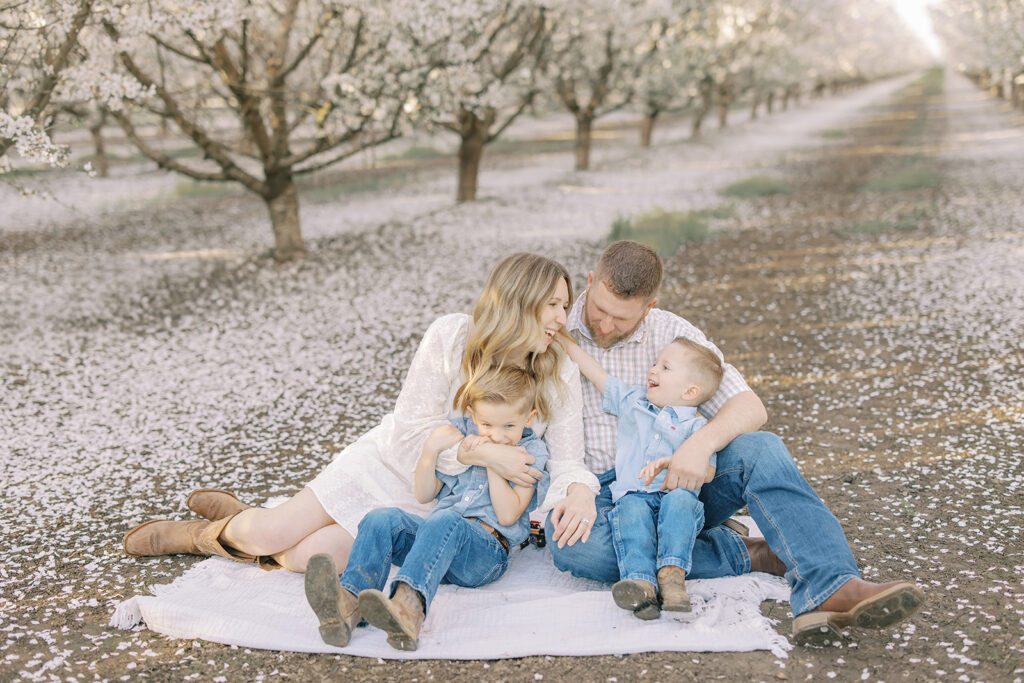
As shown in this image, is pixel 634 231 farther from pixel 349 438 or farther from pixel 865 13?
pixel 865 13

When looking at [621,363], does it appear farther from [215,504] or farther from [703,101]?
[703,101]

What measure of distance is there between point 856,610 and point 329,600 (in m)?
2.22

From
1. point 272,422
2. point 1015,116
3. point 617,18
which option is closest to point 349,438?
point 272,422

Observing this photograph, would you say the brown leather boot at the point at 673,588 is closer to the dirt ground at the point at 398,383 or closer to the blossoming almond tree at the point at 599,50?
the dirt ground at the point at 398,383

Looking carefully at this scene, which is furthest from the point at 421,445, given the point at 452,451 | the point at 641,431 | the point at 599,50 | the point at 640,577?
the point at 599,50

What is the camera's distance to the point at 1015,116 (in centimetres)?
3750

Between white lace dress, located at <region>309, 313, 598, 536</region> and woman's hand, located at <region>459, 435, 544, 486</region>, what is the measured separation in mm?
206

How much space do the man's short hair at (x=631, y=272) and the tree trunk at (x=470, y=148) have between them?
41.8ft

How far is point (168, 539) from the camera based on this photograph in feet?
15.1

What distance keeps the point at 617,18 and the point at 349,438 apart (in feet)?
54.2

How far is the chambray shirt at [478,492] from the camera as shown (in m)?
4.12

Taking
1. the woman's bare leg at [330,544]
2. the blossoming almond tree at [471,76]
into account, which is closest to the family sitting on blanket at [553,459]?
the woman's bare leg at [330,544]

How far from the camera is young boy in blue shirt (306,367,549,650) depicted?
362 centimetres

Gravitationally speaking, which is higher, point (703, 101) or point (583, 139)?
point (703, 101)
